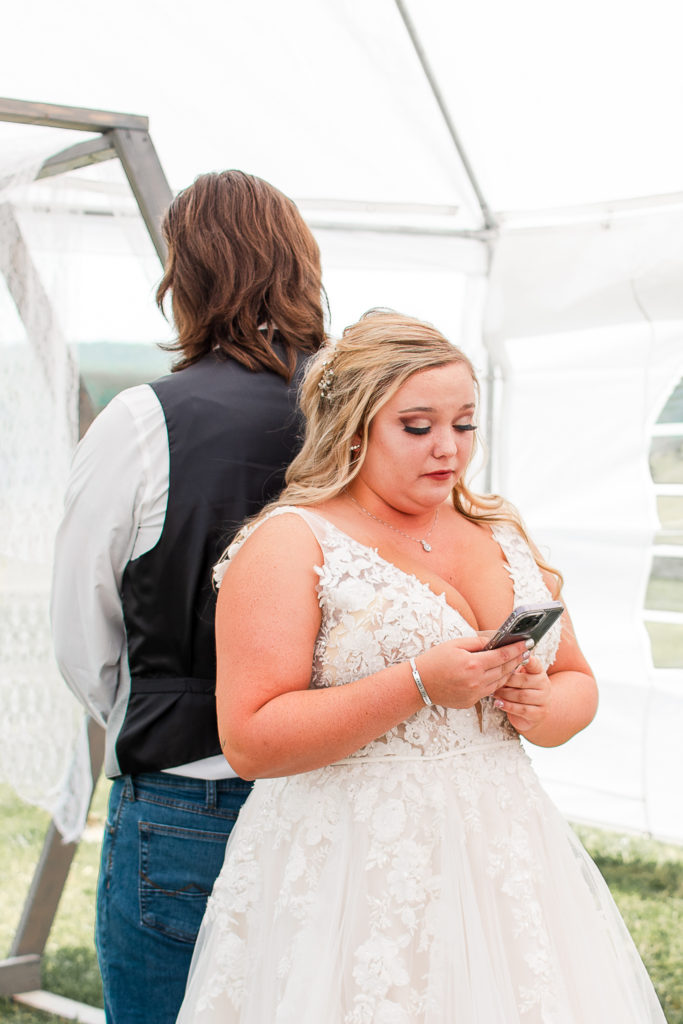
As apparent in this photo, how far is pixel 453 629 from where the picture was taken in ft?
5.39

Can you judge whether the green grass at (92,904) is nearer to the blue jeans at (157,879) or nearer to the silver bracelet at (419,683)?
the blue jeans at (157,879)

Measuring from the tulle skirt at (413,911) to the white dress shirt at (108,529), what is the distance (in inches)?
12.5

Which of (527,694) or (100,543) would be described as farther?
(100,543)

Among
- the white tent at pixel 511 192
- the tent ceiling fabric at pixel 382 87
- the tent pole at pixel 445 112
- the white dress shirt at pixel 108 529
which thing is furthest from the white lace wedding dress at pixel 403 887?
the tent pole at pixel 445 112

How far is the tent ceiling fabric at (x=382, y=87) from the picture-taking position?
3.15 metres

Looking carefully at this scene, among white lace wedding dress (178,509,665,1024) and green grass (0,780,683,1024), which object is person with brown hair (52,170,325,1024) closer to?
white lace wedding dress (178,509,665,1024)

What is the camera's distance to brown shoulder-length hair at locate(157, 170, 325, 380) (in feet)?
6.32

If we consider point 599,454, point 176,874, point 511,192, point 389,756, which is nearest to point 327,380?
point 389,756

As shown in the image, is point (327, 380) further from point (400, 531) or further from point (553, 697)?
point (553, 697)

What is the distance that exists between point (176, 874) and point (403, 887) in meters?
0.55

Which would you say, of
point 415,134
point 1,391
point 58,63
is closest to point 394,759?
point 1,391

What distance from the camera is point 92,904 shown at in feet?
16.5

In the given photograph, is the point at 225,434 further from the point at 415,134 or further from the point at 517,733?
the point at 415,134

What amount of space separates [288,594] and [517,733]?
49 centimetres
